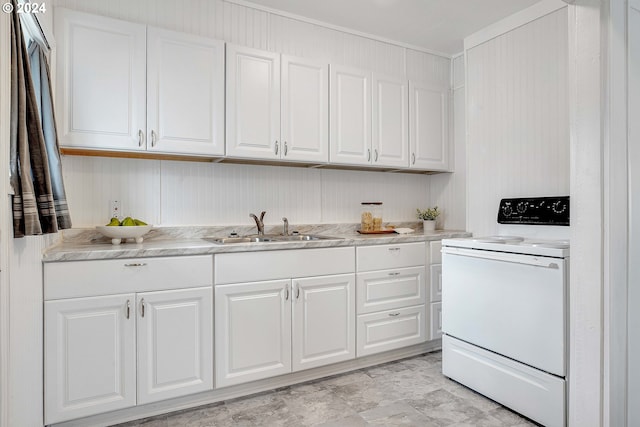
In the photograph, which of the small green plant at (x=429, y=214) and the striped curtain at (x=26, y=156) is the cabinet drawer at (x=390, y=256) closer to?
the small green plant at (x=429, y=214)

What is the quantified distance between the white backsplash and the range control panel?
1.01 m

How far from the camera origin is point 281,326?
236cm

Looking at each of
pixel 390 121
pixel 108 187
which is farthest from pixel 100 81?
pixel 390 121

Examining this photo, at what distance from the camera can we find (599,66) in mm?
1595

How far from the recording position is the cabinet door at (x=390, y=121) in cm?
307

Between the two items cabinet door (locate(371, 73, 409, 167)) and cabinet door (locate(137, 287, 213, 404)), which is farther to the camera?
Answer: cabinet door (locate(371, 73, 409, 167))

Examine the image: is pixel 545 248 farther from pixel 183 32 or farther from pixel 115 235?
pixel 183 32

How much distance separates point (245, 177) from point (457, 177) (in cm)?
191

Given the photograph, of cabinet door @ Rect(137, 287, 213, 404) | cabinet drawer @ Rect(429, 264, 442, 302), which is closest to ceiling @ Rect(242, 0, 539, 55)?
cabinet drawer @ Rect(429, 264, 442, 302)

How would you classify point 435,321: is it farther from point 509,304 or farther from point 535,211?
point 535,211

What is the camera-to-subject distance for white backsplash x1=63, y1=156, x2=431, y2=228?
7.97ft

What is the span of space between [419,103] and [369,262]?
1503 mm

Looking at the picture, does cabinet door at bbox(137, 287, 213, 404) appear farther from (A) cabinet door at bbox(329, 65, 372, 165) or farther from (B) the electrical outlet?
(A) cabinet door at bbox(329, 65, 372, 165)

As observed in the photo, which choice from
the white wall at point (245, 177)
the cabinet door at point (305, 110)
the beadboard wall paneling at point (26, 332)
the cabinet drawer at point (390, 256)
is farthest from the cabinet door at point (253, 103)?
the beadboard wall paneling at point (26, 332)
